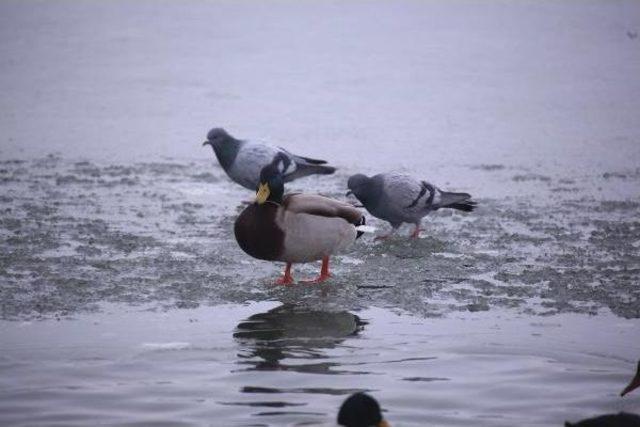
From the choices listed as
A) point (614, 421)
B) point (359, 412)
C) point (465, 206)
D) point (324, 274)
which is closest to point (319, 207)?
point (324, 274)

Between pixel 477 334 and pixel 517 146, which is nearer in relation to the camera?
pixel 477 334

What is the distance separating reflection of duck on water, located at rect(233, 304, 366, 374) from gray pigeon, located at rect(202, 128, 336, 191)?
291 centimetres

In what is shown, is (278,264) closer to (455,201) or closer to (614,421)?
(455,201)

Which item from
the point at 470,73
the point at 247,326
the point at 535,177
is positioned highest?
the point at 470,73

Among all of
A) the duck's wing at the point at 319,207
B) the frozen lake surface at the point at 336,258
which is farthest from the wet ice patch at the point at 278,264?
the duck's wing at the point at 319,207

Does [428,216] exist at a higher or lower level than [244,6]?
lower

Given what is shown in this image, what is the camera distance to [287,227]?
22.6 ft

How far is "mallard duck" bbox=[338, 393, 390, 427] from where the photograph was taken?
13.4ft

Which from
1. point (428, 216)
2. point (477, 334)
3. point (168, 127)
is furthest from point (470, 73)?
point (477, 334)

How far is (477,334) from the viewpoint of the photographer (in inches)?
236

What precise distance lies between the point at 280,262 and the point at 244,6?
13.7m

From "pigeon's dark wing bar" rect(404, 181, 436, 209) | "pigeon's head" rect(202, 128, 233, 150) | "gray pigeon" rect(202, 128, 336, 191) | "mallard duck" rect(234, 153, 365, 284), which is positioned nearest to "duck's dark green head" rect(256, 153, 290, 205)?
"mallard duck" rect(234, 153, 365, 284)

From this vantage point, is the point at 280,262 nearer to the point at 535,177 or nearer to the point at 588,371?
the point at 588,371

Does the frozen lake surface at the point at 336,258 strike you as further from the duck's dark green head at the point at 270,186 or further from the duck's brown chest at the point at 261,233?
the duck's dark green head at the point at 270,186
